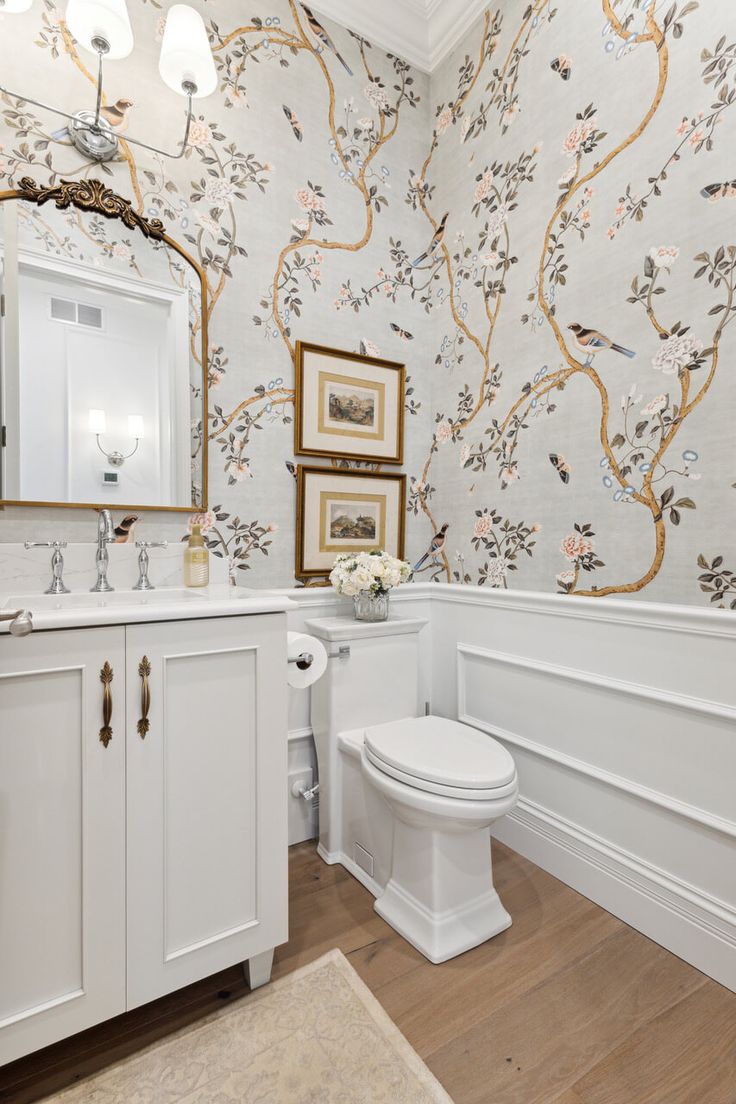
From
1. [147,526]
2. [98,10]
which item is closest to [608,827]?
[147,526]

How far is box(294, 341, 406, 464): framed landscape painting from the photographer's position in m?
1.87

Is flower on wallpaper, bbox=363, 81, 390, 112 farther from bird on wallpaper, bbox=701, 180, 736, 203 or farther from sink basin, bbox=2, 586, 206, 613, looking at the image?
sink basin, bbox=2, 586, 206, 613

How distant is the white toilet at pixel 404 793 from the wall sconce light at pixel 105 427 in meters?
0.80

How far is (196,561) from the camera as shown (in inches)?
61.1

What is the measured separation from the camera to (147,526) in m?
1.56

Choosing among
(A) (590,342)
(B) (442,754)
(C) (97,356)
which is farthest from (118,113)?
(B) (442,754)

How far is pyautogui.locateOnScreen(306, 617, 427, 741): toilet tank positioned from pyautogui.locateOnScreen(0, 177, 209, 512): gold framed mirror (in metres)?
0.64

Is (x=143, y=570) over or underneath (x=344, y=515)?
underneath

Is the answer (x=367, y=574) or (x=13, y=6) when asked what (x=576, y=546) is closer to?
(x=367, y=574)

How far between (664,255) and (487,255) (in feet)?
2.36

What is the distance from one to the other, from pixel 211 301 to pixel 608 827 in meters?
2.02

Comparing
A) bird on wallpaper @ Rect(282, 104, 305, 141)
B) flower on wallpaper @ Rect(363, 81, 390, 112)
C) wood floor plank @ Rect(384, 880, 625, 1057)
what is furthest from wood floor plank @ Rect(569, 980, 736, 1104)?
flower on wallpaper @ Rect(363, 81, 390, 112)

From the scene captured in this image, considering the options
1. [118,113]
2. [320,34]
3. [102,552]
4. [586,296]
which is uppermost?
[320,34]

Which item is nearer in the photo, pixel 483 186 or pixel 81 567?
pixel 81 567
